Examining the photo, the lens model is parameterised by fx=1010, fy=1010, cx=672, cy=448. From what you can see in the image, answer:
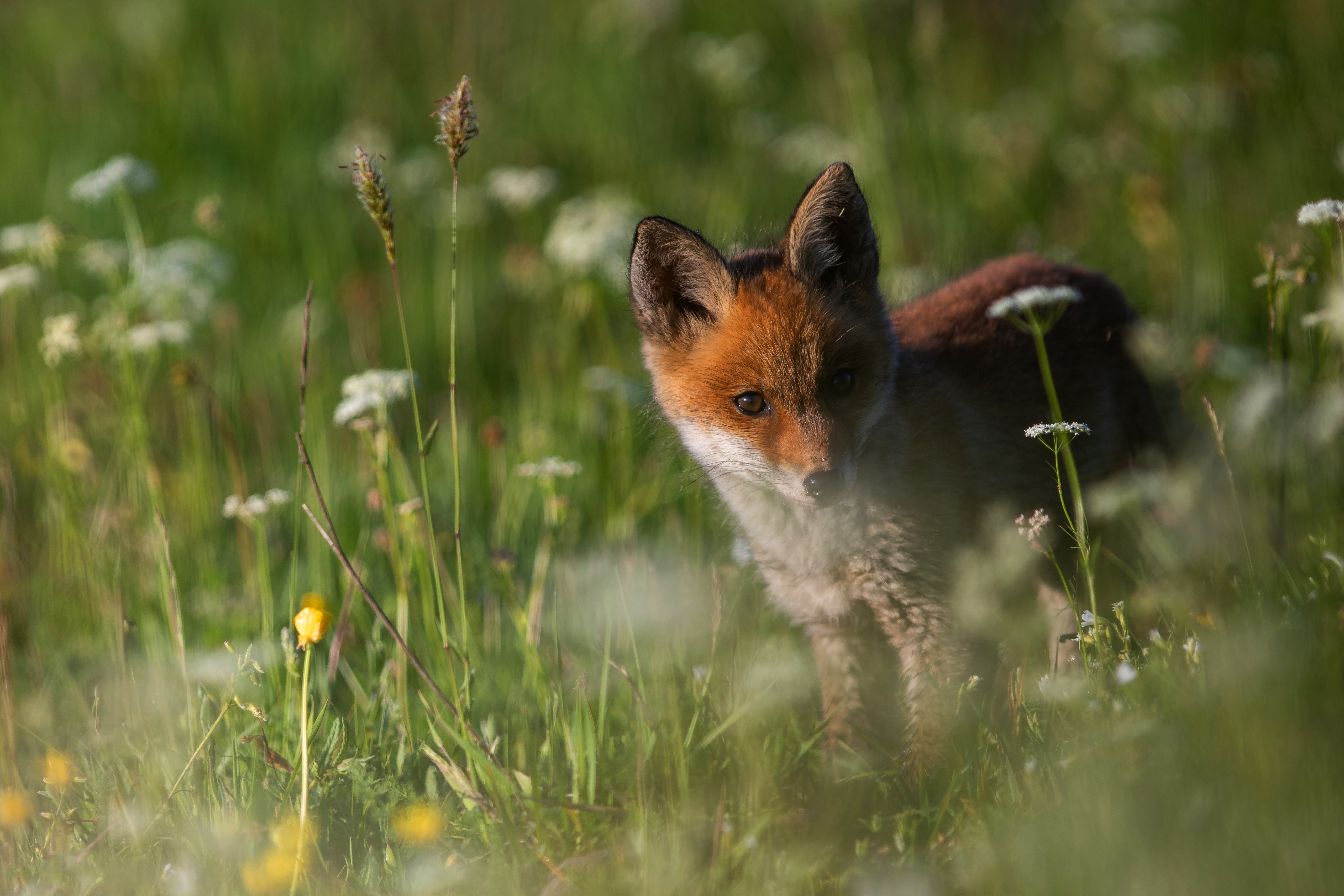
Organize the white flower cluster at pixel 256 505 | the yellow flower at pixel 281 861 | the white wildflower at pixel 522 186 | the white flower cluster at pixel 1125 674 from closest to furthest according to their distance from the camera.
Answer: the yellow flower at pixel 281 861
the white flower cluster at pixel 1125 674
the white flower cluster at pixel 256 505
the white wildflower at pixel 522 186

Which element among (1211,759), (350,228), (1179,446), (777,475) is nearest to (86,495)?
(350,228)

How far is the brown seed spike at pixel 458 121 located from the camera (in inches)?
91.5

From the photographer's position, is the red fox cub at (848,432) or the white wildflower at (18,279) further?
the white wildflower at (18,279)

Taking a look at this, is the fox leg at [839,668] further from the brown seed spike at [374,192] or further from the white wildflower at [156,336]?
the white wildflower at [156,336]

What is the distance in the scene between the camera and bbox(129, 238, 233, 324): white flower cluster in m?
4.41

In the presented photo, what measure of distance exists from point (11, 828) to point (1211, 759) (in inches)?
116

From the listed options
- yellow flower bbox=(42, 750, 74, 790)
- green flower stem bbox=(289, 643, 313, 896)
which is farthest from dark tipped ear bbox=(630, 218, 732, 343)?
yellow flower bbox=(42, 750, 74, 790)

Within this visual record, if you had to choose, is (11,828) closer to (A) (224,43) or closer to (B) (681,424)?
(B) (681,424)

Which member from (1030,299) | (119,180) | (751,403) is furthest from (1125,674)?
(119,180)

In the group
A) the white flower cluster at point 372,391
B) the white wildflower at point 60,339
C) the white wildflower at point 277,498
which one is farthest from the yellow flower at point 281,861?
the white wildflower at point 60,339

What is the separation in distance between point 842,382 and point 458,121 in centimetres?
151

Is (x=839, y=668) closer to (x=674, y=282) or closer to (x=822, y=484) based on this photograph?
(x=822, y=484)

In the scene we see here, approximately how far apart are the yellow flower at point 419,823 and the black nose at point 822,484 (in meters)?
1.38

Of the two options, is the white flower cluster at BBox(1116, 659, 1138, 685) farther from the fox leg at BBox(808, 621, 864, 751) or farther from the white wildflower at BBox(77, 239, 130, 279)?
the white wildflower at BBox(77, 239, 130, 279)
